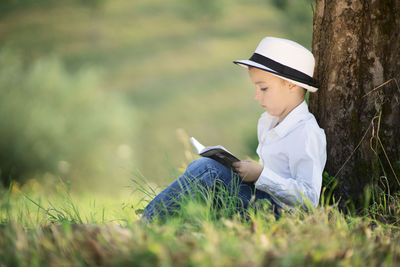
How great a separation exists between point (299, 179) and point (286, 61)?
30.3 inches

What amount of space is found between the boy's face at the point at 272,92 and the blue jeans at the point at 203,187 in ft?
1.69

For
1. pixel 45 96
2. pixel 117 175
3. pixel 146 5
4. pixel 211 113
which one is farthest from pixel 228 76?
pixel 45 96

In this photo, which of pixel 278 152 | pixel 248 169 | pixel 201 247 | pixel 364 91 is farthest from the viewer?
pixel 364 91

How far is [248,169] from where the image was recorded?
251 cm

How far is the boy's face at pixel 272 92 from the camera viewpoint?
110 inches

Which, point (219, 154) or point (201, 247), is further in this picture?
point (219, 154)

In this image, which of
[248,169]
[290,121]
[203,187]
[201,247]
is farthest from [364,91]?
[201,247]

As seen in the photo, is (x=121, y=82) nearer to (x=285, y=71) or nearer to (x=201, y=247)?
(x=285, y=71)

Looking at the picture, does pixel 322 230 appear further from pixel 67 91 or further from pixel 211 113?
pixel 211 113

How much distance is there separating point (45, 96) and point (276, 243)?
12.0 m

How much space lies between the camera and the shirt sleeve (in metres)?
2.44

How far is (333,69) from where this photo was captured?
9.70ft

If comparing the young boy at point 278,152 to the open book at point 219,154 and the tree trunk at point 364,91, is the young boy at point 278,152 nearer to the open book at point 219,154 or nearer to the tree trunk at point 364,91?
the open book at point 219,154

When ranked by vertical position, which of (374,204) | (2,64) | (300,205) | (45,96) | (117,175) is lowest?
(117,175)
